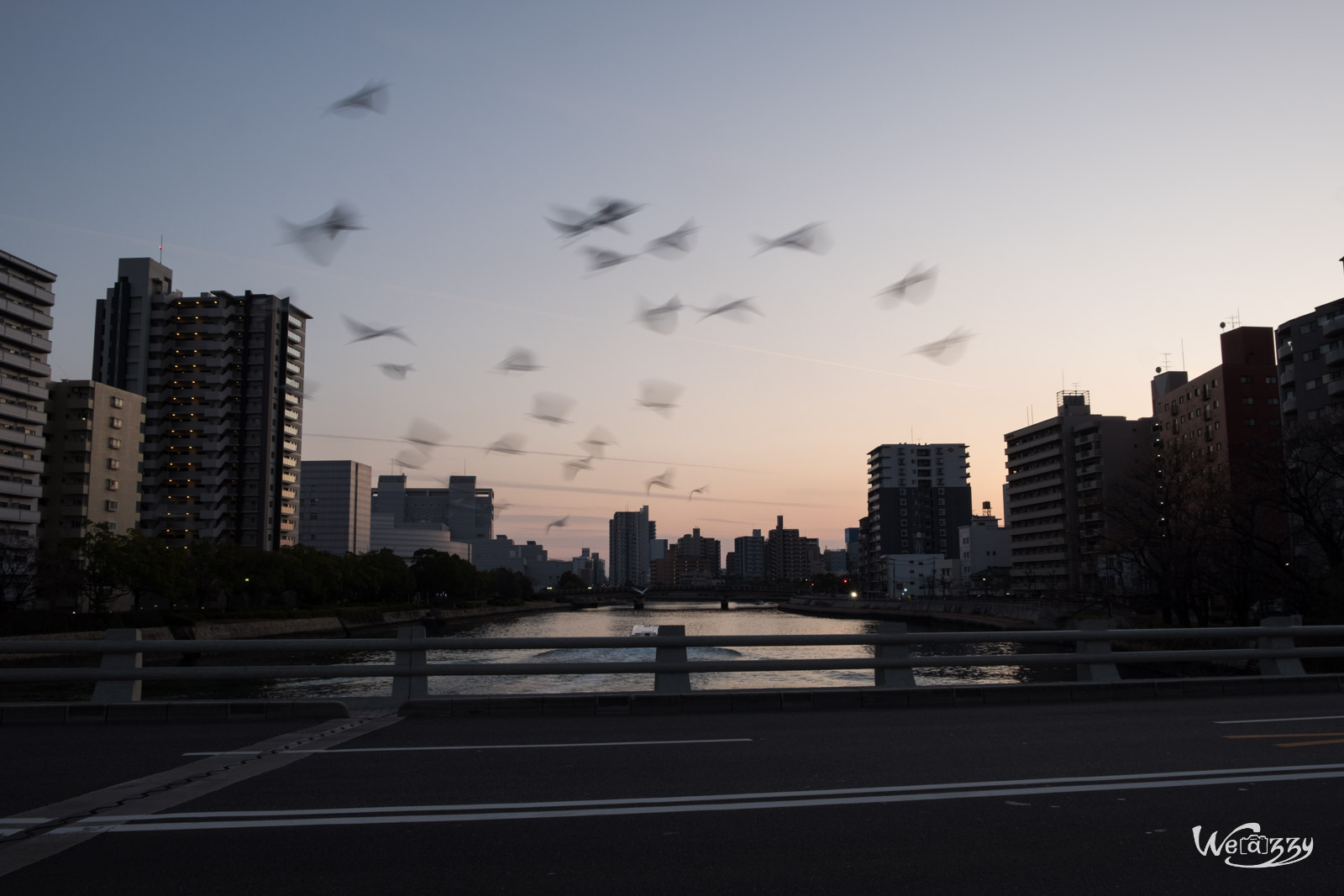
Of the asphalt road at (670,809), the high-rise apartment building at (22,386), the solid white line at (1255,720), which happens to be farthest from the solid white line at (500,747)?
the high-rise apartment building at (22,386)

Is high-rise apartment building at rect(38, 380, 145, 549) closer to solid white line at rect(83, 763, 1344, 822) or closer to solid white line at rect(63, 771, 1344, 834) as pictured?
solid white line at rect(83, 763, 1344, 822)

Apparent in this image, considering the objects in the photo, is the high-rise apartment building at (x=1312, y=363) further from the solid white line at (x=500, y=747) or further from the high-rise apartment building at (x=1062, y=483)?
the solid white line at (x=500, y=747)

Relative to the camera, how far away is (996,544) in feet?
539

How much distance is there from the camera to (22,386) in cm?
8462

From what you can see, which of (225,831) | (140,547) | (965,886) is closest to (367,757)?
(225,831)

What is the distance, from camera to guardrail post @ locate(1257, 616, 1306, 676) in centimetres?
1554

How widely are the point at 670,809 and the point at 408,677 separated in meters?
6.98

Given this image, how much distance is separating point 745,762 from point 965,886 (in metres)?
3.87

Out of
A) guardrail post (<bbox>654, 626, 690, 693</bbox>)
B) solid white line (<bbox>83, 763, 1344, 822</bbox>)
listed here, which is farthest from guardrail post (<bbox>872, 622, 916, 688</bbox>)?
solid white line (<bbox>83, 763, 1344, 822</bbox>)

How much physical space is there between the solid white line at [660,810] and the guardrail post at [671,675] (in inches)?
236

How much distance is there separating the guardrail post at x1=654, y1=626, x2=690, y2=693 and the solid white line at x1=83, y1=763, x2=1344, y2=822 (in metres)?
5.68

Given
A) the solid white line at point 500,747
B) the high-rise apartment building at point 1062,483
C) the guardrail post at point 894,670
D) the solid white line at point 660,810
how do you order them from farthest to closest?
the high-rise apartment building at point 1062,483 → the guardrail post at point 894,670 → the solid white line at point 500,747 → the solid white line at point 660,810

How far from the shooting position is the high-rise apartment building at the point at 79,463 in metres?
94.1

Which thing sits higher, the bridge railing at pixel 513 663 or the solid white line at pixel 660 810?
the bridge railing at pixel 513 663
